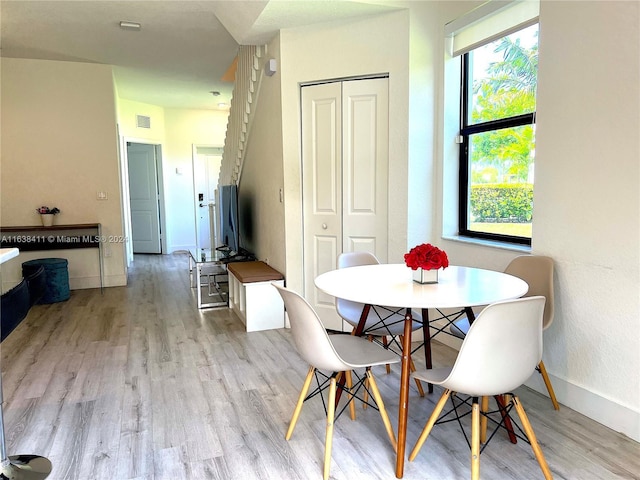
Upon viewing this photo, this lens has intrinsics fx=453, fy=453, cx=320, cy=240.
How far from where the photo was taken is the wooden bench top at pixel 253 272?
12.9 feet

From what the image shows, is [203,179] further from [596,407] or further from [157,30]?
[596,407]

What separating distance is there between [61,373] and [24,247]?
3.13 metres

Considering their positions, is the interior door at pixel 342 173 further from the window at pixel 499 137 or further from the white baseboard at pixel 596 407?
the white baseboard at pixel 596 407

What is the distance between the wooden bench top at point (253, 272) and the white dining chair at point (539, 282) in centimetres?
185

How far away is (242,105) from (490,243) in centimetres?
303

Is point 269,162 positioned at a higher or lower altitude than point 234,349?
higher

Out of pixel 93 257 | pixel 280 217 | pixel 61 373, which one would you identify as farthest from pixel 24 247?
pixel 280 217

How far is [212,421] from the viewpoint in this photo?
93.4 inches

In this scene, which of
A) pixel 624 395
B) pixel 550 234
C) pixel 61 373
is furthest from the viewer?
pixel 61 373

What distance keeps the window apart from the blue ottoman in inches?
170

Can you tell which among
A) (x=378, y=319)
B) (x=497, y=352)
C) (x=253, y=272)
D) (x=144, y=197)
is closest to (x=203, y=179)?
(x=144, y=197)

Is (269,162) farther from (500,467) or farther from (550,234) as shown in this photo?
(500,467)

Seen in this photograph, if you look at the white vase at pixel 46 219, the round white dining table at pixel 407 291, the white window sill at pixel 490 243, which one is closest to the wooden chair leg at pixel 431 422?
the round white dining table at pixel 407 291

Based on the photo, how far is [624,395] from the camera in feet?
7.20
